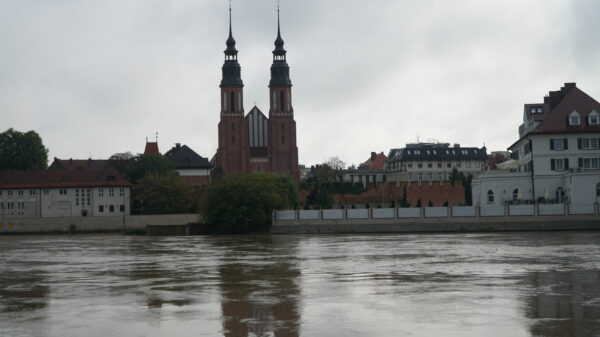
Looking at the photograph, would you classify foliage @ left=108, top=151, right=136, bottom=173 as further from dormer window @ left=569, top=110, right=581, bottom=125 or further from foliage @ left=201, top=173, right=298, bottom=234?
dormer window @ left=569, top=110, right=581, bottom=125

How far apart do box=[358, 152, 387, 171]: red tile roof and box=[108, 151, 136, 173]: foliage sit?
59.3 meters

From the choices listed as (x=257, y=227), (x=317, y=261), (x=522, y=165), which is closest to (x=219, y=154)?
(x=257, y=227)

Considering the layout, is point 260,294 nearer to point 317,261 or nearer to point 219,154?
point 317,261

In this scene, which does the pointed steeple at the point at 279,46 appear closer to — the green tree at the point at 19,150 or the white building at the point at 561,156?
the green tree at the point at 19,150

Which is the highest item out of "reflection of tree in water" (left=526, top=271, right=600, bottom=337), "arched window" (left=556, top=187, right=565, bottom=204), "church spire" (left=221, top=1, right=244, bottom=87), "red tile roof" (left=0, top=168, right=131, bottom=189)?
"church spire" (left=221, top=1, right=244, bottom=87)

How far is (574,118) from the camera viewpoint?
69.8 m

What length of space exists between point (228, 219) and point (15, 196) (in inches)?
1418

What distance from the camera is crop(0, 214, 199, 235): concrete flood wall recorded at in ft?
297

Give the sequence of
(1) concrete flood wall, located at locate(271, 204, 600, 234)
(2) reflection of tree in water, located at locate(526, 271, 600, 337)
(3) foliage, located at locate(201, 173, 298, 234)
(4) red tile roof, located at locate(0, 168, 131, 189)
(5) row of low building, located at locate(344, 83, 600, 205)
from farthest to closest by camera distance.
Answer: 1. (4) red tile roof, located at locate(0, 168, 131, 189)
2. (3) foliage, located at locate(201, 173, 298, 234)
3. (5) row of low building, located at locate(344, 83, 600, 205)
4. (1) concrete flood wall, located at locate(271, 204, 600, 234)
5. (2) reflection of tree in water, located at locate(526, 271, 600, 337)

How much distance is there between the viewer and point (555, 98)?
7475cm

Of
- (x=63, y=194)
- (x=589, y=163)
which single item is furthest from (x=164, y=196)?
(x=589, y=163)

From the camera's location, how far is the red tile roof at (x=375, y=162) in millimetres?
173688

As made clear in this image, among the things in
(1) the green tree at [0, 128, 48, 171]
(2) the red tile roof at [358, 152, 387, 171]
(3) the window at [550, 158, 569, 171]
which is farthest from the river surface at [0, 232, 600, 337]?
A: (2) the red tile roof at [358, 152, 387, 171]

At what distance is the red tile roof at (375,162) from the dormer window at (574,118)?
336 ft
